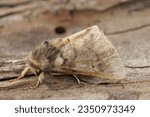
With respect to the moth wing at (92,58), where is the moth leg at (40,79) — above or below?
below

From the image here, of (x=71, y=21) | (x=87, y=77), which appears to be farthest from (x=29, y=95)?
(x=71, y=21)

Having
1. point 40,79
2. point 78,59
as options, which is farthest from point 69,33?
point 40,79

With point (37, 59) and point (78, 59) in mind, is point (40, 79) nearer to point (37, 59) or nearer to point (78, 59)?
point (37, 59)

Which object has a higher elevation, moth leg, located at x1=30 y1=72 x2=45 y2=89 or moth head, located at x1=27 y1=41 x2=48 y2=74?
moth head, located at x1=27 y1=41 x2=48 y2=74

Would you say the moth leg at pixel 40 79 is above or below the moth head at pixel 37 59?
below
